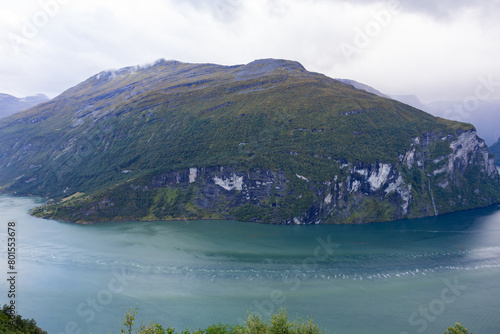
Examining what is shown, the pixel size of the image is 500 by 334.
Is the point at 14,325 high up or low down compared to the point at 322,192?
down

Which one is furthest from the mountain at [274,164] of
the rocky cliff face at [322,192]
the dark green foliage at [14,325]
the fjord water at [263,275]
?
the dark green foliage at [14,325]

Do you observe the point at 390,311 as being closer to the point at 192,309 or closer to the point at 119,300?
the point at 192,309

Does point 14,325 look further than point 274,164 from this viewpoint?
No

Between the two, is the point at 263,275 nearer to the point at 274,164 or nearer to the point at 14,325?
the point at 14,325

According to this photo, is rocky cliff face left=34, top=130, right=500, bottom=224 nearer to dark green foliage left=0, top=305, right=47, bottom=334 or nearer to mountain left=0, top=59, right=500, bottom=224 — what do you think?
mountain left=0, top=59, right=500, bottom=224

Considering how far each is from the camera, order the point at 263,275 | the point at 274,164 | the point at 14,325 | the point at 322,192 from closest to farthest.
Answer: the point at 14,325, the point at 263,275, the point at 322,192, the point at 274,164

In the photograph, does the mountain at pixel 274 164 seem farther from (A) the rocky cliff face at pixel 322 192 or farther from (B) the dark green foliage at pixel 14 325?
(B) the dark green foliage at pixel 14 325

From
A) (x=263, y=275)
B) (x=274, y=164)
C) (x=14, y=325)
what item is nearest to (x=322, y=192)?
(x=274, y=164)
